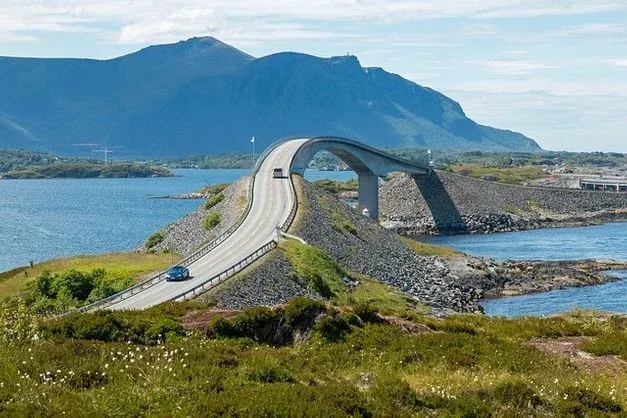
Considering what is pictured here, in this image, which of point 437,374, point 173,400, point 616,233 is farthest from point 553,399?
point 616,233

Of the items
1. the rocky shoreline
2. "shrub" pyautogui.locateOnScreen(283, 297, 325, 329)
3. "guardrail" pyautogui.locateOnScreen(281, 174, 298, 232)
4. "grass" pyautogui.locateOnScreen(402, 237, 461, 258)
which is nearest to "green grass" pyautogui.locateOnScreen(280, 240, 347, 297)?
the rocky shoreline

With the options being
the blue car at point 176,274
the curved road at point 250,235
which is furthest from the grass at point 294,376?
the blue car at point 176,274

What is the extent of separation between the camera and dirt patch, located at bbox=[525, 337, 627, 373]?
77.8ft

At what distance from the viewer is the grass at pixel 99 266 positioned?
5619 centimetres

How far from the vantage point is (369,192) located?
139m

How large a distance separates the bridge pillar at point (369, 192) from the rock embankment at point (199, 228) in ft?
137

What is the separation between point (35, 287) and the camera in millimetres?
53000

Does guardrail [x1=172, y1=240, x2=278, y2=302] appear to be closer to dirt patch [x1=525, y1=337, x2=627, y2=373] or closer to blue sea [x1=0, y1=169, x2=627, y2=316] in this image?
blue sea [x1=0, y1=169, x2=627, y2=316]

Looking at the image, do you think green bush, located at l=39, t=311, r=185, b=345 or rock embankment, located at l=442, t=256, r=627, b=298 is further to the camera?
rock embankment, located at l=442, t=256, r=627, b=298

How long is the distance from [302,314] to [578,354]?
313 inches

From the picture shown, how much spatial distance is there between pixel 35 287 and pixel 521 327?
31.8m

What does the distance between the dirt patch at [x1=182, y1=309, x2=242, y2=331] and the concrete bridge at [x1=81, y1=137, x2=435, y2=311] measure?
514 inches

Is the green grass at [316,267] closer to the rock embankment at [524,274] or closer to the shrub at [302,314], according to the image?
the rock embankment at [524,274]

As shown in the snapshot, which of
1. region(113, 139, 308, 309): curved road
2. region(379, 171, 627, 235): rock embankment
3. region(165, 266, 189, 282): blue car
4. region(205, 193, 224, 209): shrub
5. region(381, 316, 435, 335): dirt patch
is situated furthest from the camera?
region(379, 171, 627, 235): rock embankment
